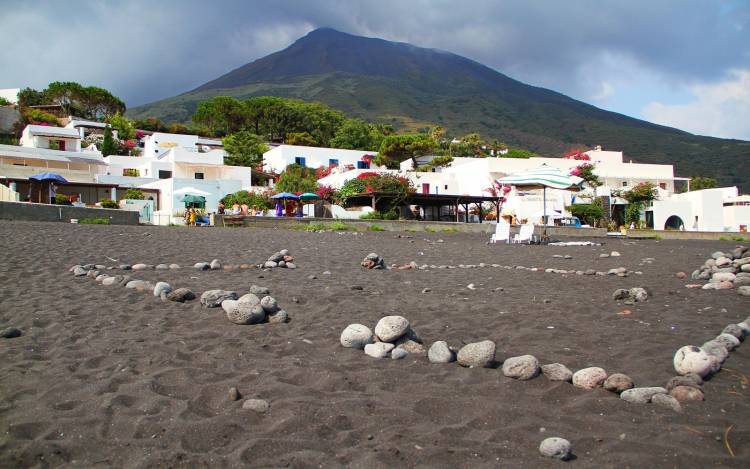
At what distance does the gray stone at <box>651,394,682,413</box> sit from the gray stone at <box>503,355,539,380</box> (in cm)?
63

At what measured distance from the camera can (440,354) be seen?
340cm

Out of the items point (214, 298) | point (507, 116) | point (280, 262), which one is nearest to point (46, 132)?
point (280, 262)

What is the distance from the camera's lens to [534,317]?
15.5 feet

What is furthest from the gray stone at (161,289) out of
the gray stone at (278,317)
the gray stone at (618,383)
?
the gray stone at (618,383)

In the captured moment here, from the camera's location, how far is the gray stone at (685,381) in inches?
111

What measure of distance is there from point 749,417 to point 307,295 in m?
3.94

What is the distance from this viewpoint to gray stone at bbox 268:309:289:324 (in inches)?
171

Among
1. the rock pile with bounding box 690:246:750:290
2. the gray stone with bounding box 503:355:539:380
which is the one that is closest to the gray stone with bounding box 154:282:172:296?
the gray stone with bounding box 503:355:539:380

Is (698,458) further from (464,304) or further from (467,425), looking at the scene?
Result: (464,304)

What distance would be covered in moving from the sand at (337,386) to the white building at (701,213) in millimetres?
34993

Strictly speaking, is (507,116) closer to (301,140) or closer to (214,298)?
(301,140)

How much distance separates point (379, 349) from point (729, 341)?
2.36 meters

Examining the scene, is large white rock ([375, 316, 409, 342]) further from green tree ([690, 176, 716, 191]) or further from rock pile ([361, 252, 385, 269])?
green tree ([690, 176, 716, 191])

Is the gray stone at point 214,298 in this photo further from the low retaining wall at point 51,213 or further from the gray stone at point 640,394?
the low retaining wall at point 51,213
